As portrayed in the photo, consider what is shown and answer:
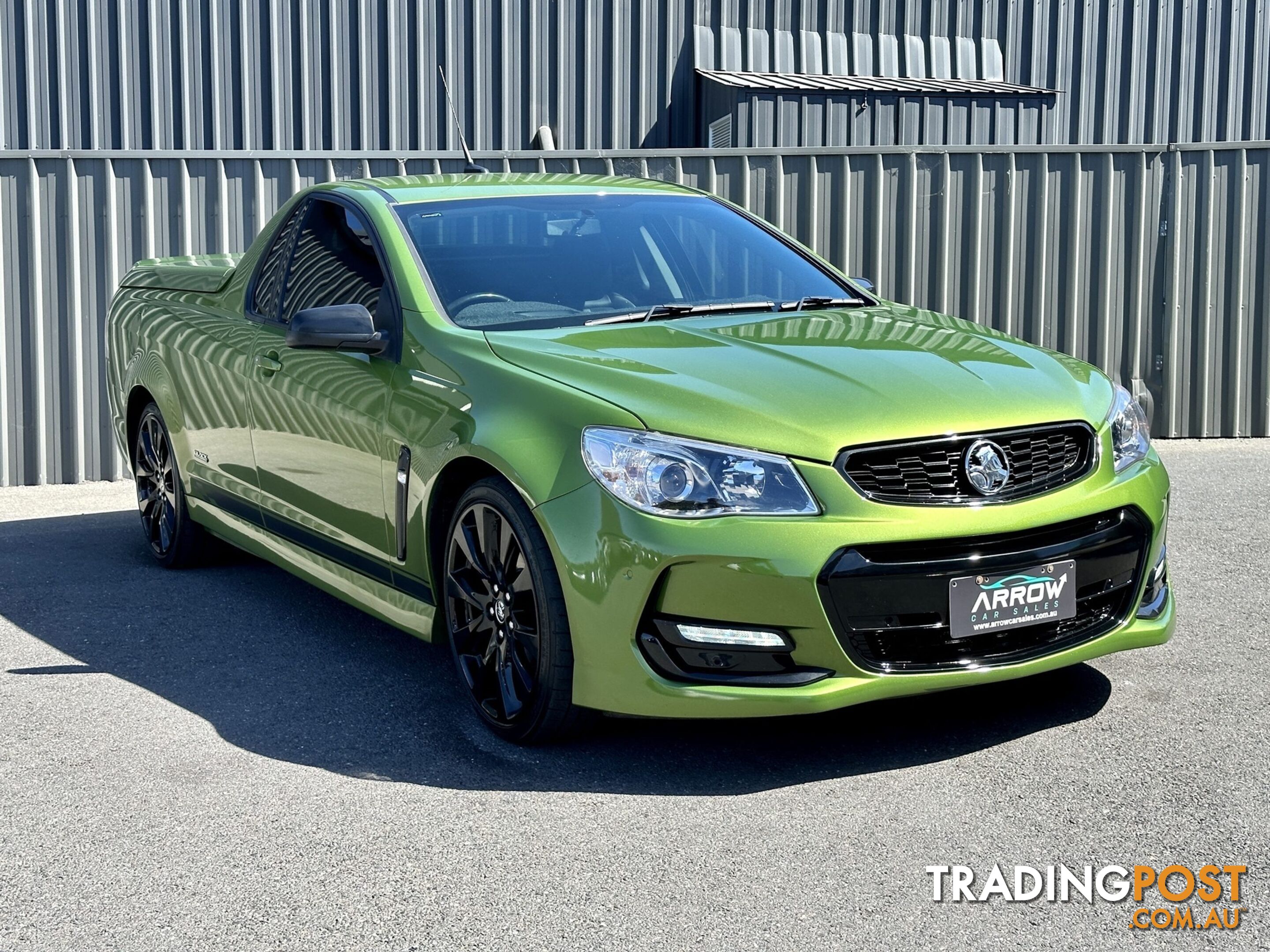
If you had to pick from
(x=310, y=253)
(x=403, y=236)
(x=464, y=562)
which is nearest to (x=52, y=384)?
(x=310, y=253)

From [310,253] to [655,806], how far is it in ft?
9.23

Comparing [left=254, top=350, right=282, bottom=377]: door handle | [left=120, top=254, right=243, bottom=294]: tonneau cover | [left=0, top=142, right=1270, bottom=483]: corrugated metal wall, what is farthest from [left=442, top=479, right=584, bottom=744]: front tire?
[left=0, top=142, right=1270, bottom=483]: corrugated metal wall

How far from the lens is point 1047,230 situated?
10.5m

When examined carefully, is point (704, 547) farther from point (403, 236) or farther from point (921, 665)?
point (403, 236)

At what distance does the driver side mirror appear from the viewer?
195 inches

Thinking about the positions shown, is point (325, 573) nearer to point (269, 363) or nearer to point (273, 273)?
point (269, 363)

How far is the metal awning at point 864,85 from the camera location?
13.4 m

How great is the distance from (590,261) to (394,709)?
5.38 ft

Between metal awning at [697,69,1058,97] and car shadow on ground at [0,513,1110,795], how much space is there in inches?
321

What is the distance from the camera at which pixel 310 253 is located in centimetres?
589

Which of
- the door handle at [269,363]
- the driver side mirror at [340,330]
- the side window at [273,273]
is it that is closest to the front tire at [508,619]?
the driver side mirror at [340,330]

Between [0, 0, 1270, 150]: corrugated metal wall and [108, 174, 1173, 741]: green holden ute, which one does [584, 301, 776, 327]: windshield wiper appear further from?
[0, 0, 1270, 150]: corrugated metal wall

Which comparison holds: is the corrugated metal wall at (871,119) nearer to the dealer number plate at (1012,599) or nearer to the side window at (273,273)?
the side window at (273,273)

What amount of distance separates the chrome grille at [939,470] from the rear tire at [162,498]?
3.72 metres
